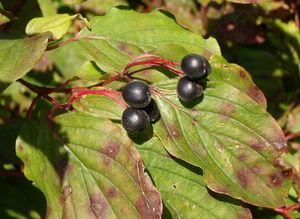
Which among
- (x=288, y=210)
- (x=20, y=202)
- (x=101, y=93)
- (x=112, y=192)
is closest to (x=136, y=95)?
(x=101, y=93)

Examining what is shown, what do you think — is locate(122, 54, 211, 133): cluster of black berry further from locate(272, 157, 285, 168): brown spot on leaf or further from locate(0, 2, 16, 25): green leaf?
locate(0, 2, 16, 25): green leaf

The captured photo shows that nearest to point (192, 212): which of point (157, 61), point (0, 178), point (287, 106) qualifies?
point (157, 61)

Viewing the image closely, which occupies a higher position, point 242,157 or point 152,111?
point 152,111

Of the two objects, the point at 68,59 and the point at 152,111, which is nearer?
the point at 152,111

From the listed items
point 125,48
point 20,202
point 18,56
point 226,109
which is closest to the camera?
point 18,56

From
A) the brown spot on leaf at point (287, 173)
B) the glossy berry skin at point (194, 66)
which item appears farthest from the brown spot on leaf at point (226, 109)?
the brown spot on leaf at point (287, 173)

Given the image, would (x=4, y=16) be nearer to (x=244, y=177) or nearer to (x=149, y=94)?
(x=149, y=94)

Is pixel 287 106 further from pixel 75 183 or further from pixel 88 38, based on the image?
pixel 75 183
